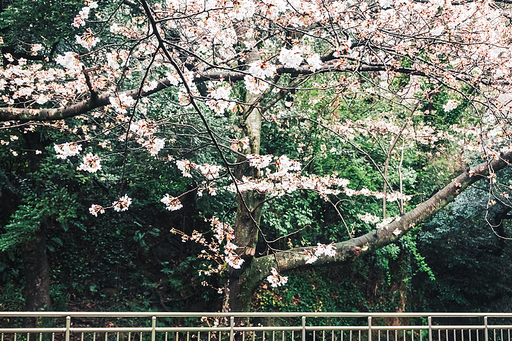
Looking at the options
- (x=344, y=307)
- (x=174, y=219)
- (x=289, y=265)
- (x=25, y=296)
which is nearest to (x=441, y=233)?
(x=344, y=307)

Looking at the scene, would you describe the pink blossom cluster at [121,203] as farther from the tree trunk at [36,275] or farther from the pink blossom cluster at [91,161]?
the tree trunk at [36,275]

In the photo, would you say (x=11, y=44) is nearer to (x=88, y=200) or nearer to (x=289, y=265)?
(x=88, y=200)

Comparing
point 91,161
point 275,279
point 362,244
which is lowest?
point 275,279

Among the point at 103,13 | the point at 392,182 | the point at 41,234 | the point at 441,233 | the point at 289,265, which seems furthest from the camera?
the point at 441,233

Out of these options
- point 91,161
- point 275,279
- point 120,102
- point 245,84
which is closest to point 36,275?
point 91,161

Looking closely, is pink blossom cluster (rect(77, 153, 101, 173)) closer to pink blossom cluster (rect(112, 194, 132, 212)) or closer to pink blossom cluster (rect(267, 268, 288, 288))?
pink blossom cluster (rect(112, 194, 132, 212))

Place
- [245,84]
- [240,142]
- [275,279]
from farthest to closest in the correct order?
1. [275,279]
2. [245,84]
3. [240,142]

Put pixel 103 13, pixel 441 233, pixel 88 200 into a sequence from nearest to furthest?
pixel 103 13
pixel 88 200
pixel 441 233

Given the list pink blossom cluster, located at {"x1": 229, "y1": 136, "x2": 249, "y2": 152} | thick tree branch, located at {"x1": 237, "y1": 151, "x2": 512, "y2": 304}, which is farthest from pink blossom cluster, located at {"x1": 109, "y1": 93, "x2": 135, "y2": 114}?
thick tree branch, located at {"x1": 237, "y1": 151, "x2": 512, "y2": 304}

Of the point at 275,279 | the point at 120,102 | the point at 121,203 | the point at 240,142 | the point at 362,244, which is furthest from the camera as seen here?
the point at 362,244

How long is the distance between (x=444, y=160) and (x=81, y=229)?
10.1m

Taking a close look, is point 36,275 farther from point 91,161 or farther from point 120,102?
point 120,102

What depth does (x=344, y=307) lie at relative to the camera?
1039 cm

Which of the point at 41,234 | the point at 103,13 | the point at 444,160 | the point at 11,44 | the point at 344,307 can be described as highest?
the point at 103,13
